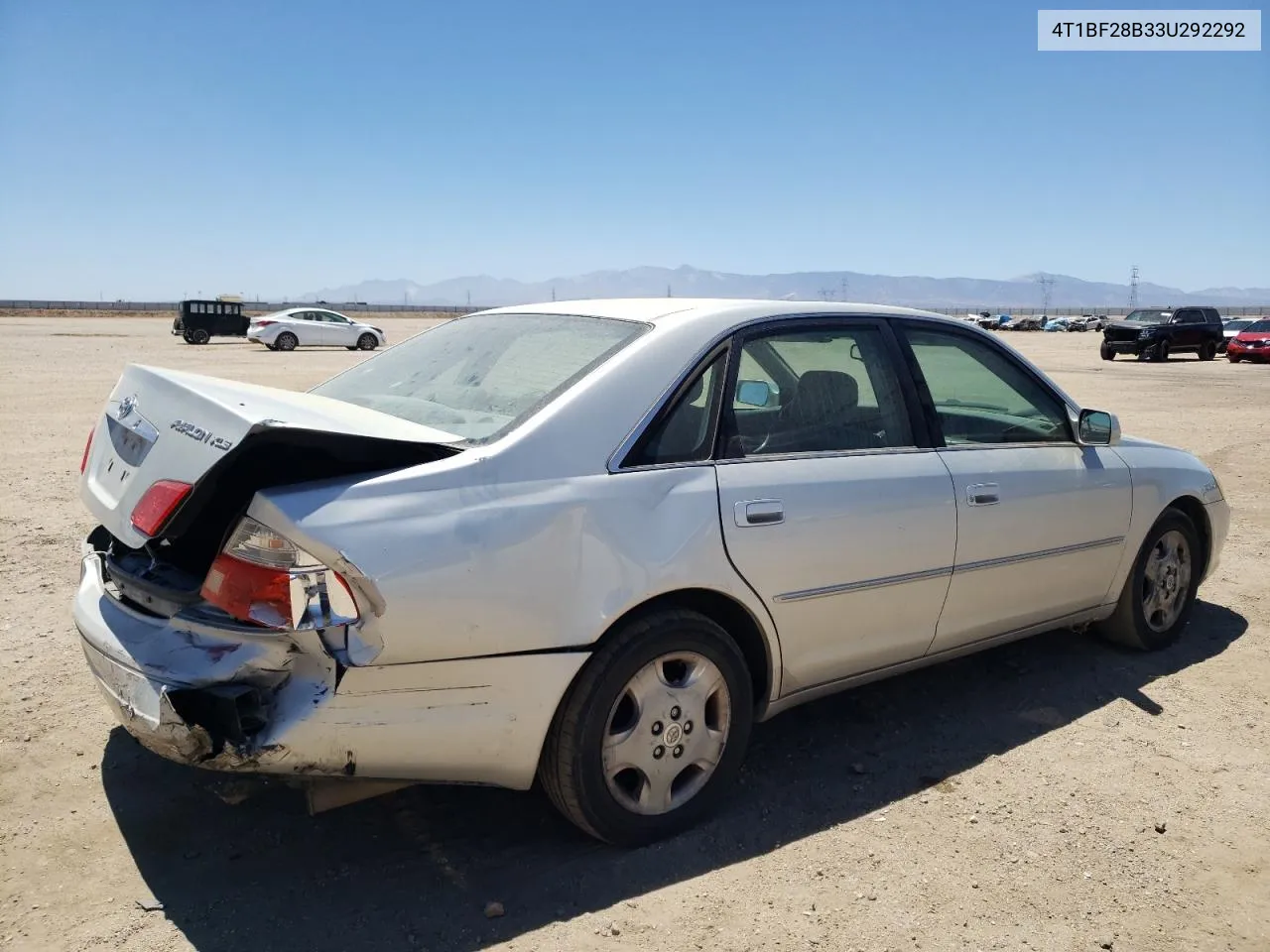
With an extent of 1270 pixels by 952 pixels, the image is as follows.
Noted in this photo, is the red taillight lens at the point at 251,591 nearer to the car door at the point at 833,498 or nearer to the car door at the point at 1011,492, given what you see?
the car door at the point at 833,498

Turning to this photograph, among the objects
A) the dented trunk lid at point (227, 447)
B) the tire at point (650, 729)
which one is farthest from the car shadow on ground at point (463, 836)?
the dented trunk lid at point (227, 447)

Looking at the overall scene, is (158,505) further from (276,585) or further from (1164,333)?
(1164,333)

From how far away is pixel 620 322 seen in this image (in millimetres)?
3414

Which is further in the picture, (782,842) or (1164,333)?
(1164,333)

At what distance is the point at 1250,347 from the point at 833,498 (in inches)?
1302

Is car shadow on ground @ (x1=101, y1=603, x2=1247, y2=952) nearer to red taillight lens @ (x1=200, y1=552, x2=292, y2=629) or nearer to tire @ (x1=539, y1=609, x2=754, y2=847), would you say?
tire @ (x1=539, y1=609, x2=754, y2=847)

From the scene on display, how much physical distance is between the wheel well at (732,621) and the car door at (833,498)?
0.07 metres

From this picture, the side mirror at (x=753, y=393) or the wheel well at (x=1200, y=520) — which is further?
the wheel well at (x=1200, y=520)

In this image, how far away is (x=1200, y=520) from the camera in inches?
196

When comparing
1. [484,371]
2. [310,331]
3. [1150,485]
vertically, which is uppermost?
[310,331]

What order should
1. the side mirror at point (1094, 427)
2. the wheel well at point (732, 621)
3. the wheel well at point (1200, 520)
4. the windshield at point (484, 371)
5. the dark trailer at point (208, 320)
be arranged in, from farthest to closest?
the dark trailer at point (208, 320) → the wheel well at point (1200, 520) → the side mirror at point (1094, 427) → the windshield at point (484, 371) → the wheel well at point (732, 621)

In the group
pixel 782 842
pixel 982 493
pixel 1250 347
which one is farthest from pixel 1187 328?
pixel 782 842

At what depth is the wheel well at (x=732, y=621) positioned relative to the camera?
2.96m

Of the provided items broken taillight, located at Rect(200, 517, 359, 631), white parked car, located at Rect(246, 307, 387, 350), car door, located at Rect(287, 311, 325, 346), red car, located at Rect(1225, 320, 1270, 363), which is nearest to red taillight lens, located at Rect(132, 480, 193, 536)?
broken taillight, located at Rect(200, 517, 359, 631)
